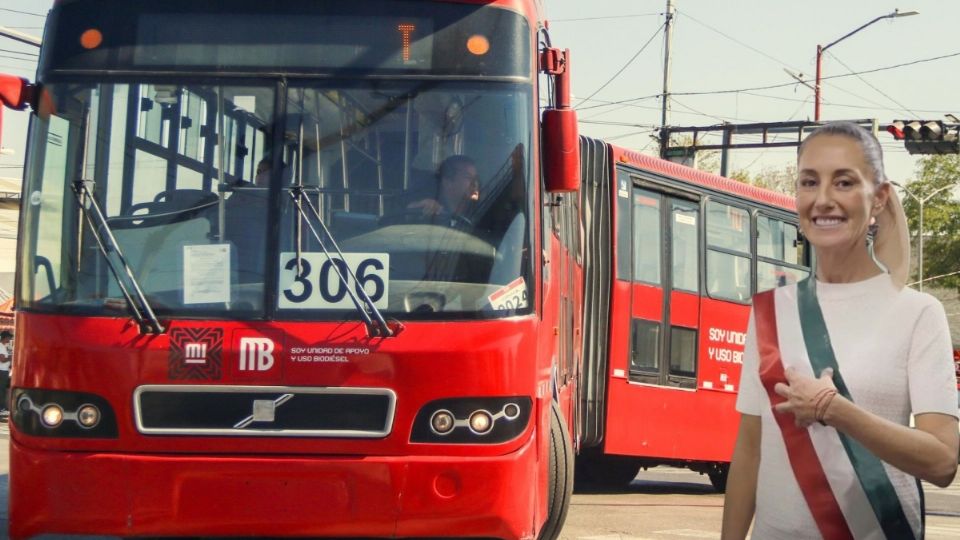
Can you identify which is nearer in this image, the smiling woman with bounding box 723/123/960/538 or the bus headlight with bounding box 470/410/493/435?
the smiling woman with bounding box 723/123/960/538

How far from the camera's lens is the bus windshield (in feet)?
23.7

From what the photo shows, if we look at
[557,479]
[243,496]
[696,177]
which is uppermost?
[696,177]

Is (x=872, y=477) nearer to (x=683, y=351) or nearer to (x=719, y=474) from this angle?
(x=683, y=351)

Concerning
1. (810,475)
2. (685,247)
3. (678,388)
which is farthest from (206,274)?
(685,247)

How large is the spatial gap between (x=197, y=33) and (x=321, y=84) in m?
0.66

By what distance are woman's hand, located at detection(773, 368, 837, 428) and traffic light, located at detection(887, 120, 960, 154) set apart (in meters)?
27.7

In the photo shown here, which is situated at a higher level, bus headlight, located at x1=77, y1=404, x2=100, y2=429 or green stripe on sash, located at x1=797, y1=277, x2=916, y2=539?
green stripe on sash, located at x1=797, y1=277, x2=916, y2=539

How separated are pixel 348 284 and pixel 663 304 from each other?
26.8 feet

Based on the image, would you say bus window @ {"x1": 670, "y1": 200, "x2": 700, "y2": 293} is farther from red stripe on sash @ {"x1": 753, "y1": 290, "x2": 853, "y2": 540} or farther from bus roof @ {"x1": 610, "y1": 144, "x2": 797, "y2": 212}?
A: red stripe on sash @ {"x1": 753, "y1": 290, "x2": 853, "y2": 540}

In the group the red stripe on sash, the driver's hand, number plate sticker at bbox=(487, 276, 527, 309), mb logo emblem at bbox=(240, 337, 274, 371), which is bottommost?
the red stripe on sash

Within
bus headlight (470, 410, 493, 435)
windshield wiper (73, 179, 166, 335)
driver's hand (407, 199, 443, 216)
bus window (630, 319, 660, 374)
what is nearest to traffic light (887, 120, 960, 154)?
bus window (630, 319, 660, 374)

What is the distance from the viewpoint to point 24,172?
746 centimetres

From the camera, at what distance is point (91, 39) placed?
743 centimetres

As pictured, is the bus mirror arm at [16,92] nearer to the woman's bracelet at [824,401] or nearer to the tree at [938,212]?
the woman's bracelet at [824,401]
